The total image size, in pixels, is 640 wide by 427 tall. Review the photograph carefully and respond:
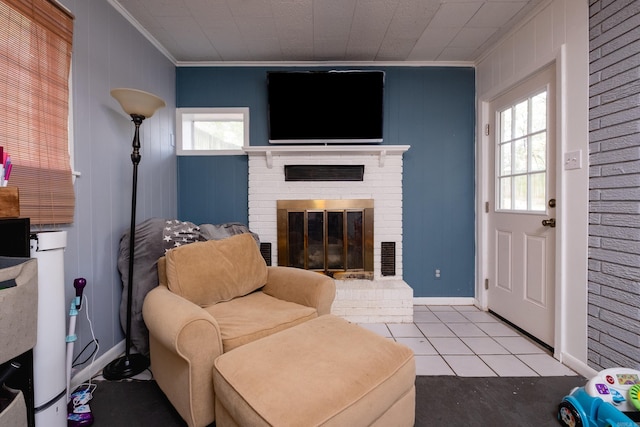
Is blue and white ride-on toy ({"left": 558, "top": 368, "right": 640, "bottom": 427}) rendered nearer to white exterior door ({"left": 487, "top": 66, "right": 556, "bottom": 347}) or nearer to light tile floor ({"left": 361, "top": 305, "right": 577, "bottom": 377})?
light tile floor ({"left": 361, "top": 305, "right": 577, "bottom": 377})

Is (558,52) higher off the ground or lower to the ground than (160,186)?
higher

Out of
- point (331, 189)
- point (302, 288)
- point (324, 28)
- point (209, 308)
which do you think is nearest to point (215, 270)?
point (209, 308)

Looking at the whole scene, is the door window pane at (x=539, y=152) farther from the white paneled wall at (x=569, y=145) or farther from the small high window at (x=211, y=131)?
the small high window at (x=211, y=131)

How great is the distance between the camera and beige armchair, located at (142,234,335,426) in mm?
1232

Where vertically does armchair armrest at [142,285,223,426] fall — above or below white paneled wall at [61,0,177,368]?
below

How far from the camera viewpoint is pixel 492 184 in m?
2.89

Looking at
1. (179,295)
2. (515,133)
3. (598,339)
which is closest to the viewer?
(179,295)

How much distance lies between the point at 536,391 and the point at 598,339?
20.3 inches

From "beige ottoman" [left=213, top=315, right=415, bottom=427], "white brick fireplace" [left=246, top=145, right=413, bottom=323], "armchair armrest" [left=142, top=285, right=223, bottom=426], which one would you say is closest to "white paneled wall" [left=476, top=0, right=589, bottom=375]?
"white brick fireplace" [left=246, top=145, right=413, bottom=323]

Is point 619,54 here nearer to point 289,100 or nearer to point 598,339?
point 598,339

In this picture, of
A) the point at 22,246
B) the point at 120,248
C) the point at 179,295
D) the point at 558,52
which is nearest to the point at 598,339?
the point at 558,52

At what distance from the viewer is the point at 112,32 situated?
2061 millimetres

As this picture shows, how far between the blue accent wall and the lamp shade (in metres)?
1.21

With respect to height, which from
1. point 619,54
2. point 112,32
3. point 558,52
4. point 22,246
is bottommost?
point 22,246
